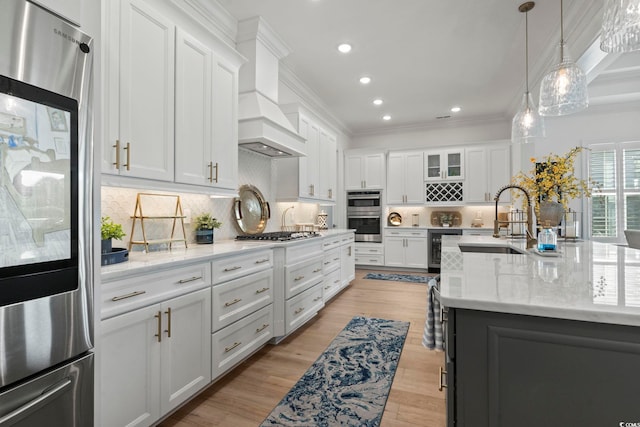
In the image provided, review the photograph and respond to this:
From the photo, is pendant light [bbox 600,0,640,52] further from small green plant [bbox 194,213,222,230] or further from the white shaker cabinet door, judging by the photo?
small green plant [bbox 194,213,222,230]

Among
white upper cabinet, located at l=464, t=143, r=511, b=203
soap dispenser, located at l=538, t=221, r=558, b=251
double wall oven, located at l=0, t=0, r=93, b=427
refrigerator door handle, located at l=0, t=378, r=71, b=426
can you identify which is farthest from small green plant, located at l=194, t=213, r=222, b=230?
white upper cabinet, located at l=464, t=143, r=511, b=203

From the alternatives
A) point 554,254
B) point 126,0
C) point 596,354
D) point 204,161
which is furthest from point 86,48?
point 554,254

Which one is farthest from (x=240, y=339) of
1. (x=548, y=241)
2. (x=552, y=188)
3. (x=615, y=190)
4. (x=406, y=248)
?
(x=615, y=190)

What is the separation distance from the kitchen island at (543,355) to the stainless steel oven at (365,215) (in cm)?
557

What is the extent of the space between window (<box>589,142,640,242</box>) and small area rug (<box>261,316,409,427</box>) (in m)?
4.33

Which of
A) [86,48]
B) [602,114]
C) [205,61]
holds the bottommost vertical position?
[86,48]

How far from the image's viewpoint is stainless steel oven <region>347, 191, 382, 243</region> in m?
6.69

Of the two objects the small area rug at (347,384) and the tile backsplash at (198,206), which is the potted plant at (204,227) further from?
the small area rug at (347,384)

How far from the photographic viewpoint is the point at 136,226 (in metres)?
2.20

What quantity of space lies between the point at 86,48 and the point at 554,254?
2529 millimetres

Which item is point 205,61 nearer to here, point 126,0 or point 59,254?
point 126,0

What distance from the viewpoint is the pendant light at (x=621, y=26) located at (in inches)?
57.6

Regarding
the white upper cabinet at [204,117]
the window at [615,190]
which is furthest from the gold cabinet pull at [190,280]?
the window at [615,190]

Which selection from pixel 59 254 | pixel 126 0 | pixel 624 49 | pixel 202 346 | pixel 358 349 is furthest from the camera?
pixel 358 349
